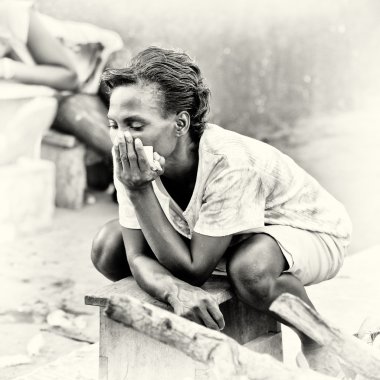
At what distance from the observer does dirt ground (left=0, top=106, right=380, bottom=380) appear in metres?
3.79

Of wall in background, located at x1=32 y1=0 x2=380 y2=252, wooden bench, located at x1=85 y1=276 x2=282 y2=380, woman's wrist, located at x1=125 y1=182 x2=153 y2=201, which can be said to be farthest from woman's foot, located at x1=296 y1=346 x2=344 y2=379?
wall in background, located at x1=32 y1=0 x2=380 y2=252

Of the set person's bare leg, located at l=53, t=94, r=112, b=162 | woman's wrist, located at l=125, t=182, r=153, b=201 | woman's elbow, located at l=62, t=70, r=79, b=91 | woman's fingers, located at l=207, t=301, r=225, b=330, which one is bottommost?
person's bare leg, located at l=53, t=94, r=112, b=162

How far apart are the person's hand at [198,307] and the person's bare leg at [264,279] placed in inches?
5.3

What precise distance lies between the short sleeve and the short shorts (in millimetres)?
91

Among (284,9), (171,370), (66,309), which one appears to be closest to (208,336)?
(171,370)

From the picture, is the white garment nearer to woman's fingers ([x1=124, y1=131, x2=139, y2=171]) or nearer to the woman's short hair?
the woman's short hair

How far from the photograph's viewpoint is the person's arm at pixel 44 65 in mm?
5355

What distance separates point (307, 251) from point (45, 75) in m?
3.10

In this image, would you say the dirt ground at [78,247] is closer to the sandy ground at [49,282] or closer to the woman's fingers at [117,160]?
the sandy ground at [49,282]

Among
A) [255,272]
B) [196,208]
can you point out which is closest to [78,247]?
[196,208]

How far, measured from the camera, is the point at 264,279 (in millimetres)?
2684

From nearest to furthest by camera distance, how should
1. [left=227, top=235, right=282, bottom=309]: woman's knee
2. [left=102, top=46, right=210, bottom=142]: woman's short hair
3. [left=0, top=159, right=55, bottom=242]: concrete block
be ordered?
[left=227, top=235, right=282, bottom=309]: woman's knee, [left=102, top=46, right=210, bottom=142]: woman's short hair, [left=0, top=159, right=55, bottom=242]: concrete block

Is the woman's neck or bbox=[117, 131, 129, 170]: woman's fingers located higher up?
bbox=[117, 131, 129, 170]: woman's fingers

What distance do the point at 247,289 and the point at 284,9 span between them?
3486 mm
